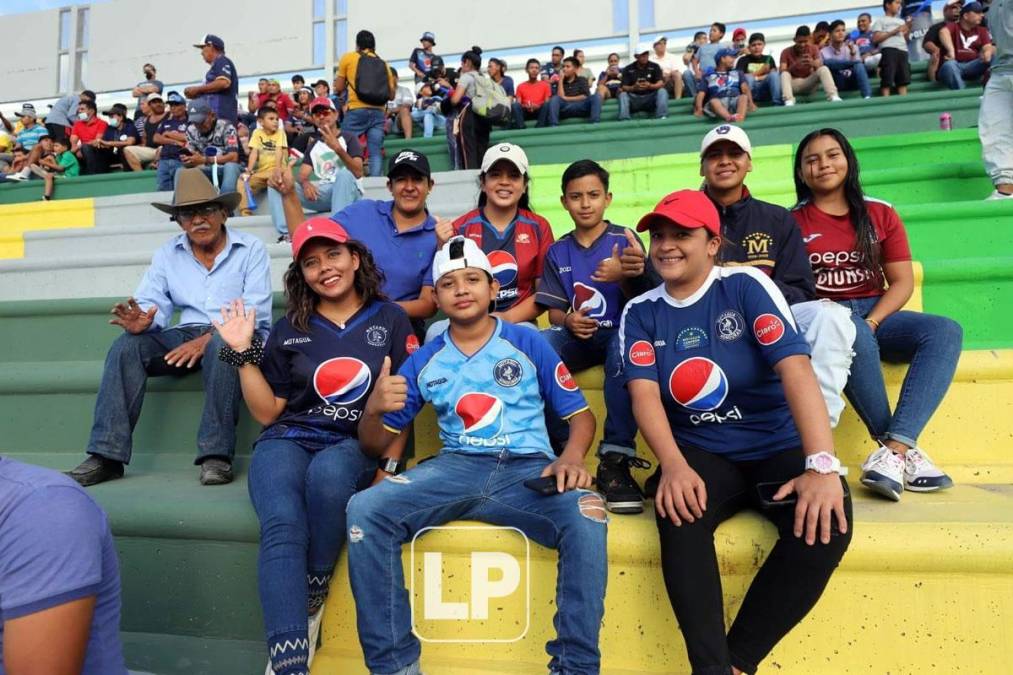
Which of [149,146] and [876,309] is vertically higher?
[149,146]

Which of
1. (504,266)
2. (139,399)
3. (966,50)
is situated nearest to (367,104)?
(504,266)

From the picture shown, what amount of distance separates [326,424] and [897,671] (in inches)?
58.0

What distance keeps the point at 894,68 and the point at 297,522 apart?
6890 mm

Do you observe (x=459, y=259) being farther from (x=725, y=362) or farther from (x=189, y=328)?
(x=189, y=328)

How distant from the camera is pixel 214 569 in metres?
1.73

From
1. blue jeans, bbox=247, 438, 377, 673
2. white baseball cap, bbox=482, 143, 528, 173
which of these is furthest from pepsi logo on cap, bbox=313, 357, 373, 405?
white baseball cap, bbox=482, 143, 528, 173

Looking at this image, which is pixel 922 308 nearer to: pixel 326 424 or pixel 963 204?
pixel 963 204

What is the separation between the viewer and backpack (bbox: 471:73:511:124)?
5766mm

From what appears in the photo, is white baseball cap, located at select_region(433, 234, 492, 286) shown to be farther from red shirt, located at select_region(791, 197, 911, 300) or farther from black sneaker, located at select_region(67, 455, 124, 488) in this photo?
black sneaker, located at select_region(67, 455, 124, 488)

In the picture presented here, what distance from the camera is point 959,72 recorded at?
20.3 feet

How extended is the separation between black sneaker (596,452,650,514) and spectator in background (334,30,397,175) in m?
4.14

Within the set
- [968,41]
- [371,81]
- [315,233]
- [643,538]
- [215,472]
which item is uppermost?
[968,41]

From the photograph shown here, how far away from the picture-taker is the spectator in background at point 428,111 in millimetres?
7859

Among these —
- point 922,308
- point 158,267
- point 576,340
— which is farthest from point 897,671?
point 158,267
